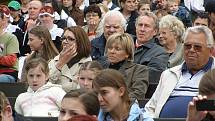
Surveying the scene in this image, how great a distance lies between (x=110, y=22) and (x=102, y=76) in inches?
156

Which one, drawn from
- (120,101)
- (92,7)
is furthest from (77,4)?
(120,101)

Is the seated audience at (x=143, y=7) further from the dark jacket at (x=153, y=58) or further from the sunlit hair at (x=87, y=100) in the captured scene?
the sunlit hair at (x=87, y=100)

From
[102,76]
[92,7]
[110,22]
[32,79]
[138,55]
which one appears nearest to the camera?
[102,76]

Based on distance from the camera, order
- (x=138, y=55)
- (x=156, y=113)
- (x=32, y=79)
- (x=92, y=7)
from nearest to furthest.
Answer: (x=156, y=113) < (x=32, y=79) < (x=138, y=55) < (x=92, y=7)

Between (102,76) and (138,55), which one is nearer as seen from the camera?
(102,76)

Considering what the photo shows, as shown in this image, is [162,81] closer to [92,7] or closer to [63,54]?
[63,54]

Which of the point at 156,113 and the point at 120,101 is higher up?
the point at 120,101

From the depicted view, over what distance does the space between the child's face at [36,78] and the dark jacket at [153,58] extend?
1385 millimetres

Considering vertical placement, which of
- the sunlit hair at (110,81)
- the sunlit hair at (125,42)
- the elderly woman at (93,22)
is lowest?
the elderly woman at (93,22)

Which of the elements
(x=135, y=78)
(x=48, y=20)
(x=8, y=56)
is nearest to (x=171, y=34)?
(x=135, y=78)

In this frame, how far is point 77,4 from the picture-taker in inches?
581

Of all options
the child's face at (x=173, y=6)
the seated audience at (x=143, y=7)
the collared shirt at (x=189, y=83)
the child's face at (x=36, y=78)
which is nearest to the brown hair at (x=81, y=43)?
the child's face at (x=36, y=78)

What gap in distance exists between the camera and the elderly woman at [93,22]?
1099 centimetres

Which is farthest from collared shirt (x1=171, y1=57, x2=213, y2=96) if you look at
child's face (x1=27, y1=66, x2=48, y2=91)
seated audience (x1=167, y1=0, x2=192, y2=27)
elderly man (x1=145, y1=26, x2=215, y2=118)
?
seated audience (x1=167, y1=0, x2=192, y2=27)
